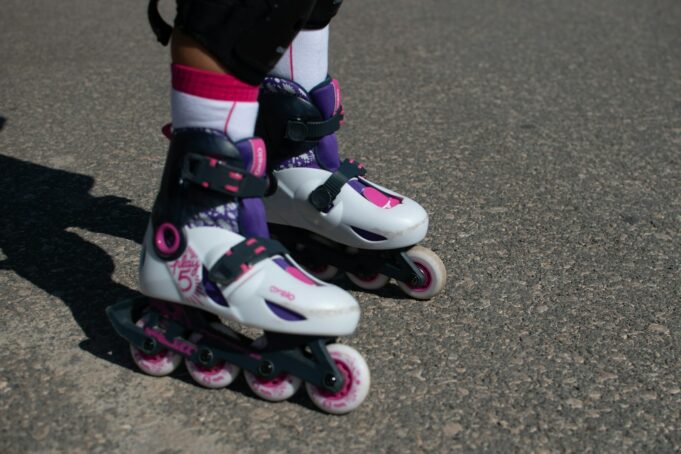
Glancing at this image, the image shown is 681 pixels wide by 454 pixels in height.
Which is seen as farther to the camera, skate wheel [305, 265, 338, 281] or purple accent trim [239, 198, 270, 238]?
skate wheel [305, 265, 338, 281]

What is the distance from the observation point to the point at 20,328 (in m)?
2.26

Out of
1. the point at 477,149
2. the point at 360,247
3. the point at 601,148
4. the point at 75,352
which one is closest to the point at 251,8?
the point at 360,247

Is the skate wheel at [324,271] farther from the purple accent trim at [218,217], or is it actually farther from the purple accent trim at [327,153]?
the purple accent trim at [218,217]

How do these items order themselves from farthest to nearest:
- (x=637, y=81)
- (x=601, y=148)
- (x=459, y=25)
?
(x=459, y=25) < (x=637, y=81) < (x=601, y=148)

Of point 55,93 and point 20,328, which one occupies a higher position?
point 20,328

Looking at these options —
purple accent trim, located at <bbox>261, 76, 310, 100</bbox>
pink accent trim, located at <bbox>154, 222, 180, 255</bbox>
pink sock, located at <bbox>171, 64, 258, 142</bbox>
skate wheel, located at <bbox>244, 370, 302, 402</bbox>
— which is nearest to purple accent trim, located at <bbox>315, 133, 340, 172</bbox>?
purple accent trim, located at <bbox>261, 76, 310, 100</bbox>

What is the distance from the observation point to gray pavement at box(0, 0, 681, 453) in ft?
6.46

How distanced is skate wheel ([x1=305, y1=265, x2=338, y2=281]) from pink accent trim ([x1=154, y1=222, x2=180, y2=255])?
0.59 meters

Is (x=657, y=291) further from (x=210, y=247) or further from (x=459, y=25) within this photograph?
(x=459, y=25)

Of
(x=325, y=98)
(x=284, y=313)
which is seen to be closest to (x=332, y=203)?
(x=325, y=98)

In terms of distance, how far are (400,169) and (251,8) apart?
1487mm

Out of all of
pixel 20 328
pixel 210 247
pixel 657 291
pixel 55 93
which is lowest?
pixel 55 93

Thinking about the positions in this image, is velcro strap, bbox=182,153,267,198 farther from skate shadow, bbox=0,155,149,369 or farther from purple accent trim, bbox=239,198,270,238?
skate shadow, bbox=0,155,149,369

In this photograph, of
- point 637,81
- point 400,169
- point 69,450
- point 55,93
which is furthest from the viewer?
point 637,81
